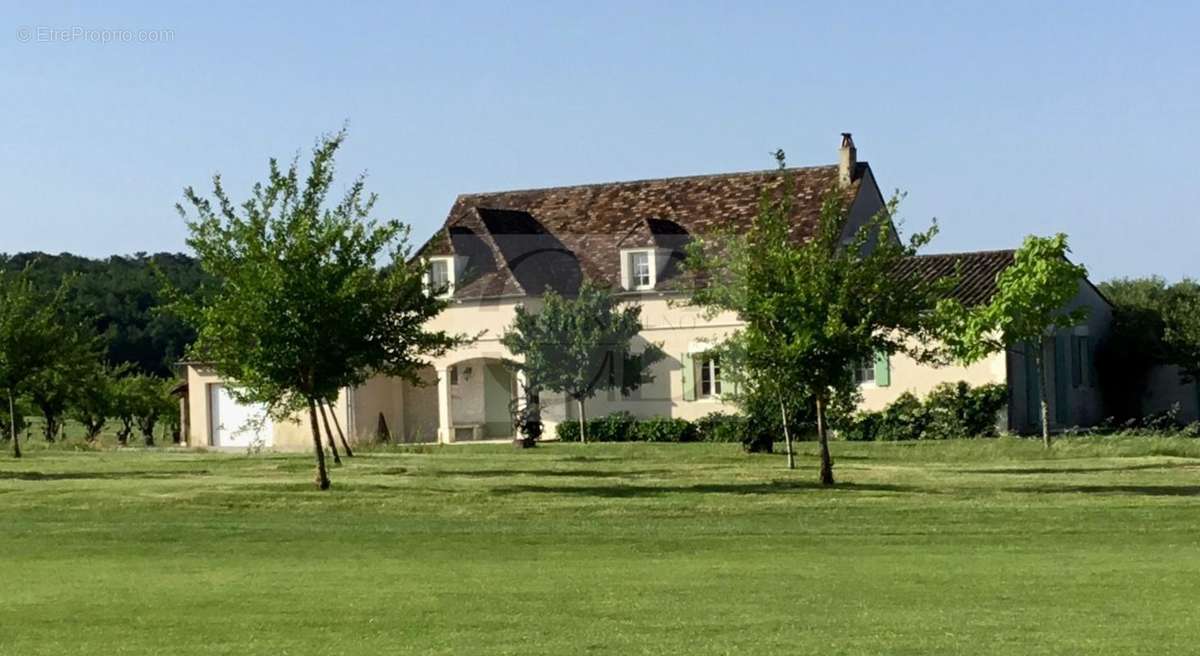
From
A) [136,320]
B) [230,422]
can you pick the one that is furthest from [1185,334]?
[136,320]

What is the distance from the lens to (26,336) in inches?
1518

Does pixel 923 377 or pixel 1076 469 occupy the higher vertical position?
pixel 923 377

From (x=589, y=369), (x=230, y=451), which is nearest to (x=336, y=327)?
(x=589, y=369)

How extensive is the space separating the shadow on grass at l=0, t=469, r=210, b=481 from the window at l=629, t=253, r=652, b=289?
1366cm

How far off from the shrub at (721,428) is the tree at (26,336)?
14.6 m

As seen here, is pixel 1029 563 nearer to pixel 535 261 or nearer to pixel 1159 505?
pixel 1159 505

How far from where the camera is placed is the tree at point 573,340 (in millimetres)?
42938

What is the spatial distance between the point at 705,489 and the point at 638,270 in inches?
693

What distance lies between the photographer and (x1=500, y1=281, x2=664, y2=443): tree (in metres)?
42.9

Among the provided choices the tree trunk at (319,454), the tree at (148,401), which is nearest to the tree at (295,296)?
the tree trunk at (319,454)

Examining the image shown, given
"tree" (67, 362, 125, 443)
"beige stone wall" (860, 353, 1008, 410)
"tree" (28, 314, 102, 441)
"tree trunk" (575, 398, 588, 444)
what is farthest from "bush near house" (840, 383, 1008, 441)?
"tree" (67, 362, 125, 443)

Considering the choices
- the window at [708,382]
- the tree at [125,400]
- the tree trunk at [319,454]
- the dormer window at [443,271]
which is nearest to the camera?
the tree trunk at [319,454]

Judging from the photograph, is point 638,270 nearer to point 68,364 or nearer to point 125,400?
point 68,364

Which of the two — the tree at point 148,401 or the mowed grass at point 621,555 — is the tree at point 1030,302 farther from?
the tree at point 148,401
